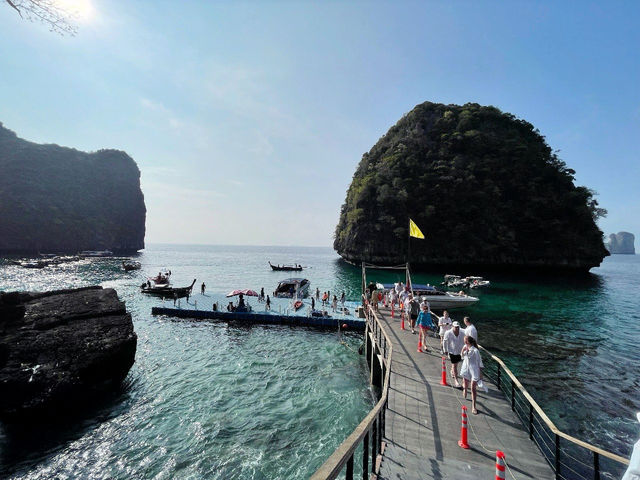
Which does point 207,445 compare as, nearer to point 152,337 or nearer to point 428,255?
point 152,337

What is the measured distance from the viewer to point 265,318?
1014 inches

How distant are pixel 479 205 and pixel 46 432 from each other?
77685 mm

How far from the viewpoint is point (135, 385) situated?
1455 centimetres

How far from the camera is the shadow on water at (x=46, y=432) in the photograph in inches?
370

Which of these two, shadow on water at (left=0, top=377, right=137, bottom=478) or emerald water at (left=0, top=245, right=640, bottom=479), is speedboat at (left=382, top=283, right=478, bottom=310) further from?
shadow on water at (left=0, top=377, right=137, bottom=478)

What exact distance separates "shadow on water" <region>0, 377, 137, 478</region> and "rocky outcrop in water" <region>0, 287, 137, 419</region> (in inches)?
20.6

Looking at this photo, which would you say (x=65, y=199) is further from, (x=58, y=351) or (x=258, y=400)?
(x=258, y=400)

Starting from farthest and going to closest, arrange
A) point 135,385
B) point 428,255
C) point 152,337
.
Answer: point 428,255 < point 152,337 < point 135,385

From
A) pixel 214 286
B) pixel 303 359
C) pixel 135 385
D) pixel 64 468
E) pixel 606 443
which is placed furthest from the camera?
pixel 214 286

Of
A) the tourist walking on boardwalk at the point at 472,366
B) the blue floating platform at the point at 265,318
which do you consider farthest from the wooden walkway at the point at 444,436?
the blue floating platform at the point at 265,318

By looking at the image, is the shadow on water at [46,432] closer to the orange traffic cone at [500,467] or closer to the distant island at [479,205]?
the orange traffic cone at [500,467]

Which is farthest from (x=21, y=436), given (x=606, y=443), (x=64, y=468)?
(x=606, y=443)

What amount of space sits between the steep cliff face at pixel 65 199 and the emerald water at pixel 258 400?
125474mm

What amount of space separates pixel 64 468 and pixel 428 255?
230ft
